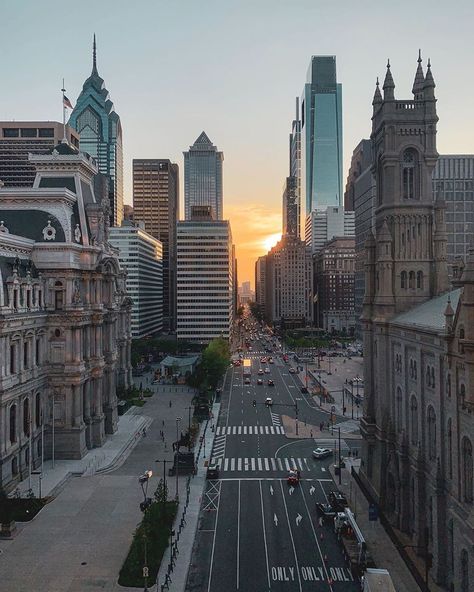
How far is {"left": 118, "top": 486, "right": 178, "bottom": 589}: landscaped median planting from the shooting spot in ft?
126

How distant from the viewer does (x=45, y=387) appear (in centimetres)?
6806

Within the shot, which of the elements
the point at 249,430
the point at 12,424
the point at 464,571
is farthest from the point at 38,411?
the point at 464,571

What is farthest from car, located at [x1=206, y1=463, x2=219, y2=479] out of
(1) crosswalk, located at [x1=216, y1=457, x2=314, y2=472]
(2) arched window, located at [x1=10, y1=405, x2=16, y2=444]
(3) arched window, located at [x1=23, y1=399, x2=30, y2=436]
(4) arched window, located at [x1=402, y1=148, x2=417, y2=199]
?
(4) arched window, located at [x1=402, y1=148, x2=417, y2=199]

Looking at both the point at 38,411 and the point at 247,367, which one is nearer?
the point at 38,411

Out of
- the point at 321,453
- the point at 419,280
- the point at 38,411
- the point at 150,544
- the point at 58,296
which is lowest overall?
the point at 321,453

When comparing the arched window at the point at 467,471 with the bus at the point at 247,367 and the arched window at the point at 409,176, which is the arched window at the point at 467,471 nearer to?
the arched window at the point at 409,176

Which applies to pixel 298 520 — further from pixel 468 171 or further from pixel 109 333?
pixel 468 171

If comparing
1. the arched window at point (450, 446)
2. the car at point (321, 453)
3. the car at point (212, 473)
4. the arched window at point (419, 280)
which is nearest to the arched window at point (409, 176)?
the arched window at point (419, 280)

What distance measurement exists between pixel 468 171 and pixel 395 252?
121m

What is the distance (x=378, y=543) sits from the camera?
1773 inches

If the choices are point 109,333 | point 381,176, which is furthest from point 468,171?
point 109,333

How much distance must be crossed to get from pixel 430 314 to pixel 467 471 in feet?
49.8

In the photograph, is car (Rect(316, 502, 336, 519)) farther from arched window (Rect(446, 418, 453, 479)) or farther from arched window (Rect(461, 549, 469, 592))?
arched window (Rect(461, 549, 469, 592))

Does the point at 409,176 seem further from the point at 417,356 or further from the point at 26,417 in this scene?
the point at 26,417
